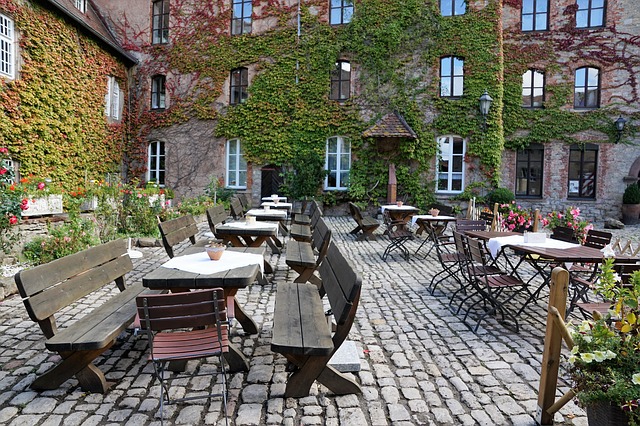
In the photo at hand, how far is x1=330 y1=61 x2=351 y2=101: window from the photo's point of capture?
688 inches

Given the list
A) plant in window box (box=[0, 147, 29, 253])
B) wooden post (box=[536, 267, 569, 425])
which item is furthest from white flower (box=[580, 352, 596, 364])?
plant in window box (box=[0, 147, 29, 253])

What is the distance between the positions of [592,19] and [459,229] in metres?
16.0

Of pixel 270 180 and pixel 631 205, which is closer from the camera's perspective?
pixel 631 205

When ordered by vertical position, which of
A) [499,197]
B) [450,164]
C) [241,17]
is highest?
[241,17]

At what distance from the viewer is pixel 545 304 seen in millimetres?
5734

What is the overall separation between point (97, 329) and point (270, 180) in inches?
596

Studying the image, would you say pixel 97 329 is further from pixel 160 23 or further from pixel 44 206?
pixel 160 23

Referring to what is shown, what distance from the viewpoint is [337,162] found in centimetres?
1759

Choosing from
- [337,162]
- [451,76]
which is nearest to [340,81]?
[337,162]

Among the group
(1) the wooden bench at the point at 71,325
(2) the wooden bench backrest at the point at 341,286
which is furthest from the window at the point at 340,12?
(1) the wooden bench at the point at 71,325

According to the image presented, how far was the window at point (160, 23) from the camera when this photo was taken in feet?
63.2

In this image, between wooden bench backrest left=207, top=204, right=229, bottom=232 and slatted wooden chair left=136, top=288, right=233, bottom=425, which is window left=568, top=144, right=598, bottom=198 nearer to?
wooden bench backrest left=207, top=204, right=229, bottom=232

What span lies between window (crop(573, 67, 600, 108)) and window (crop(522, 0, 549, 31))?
2472 mm

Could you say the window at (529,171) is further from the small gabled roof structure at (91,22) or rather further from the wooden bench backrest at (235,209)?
the small gabled roof structure at (91,22)
